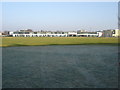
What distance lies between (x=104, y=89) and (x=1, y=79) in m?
3.72

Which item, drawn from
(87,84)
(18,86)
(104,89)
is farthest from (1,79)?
(104,89)

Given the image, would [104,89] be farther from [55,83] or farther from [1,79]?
[1,79]

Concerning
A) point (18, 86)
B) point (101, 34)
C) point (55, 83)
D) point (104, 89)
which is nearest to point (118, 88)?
point (104, 89)

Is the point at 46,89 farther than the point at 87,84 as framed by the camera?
No

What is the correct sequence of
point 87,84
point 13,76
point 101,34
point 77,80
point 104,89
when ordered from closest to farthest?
point 104,89, point 87,84, point 77,80, point 13,76, point 101,34

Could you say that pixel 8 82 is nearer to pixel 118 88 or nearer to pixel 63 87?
pixel 63 87

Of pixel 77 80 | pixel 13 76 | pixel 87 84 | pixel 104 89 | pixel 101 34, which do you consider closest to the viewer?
pixel 104 89

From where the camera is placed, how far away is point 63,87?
5.20 metres

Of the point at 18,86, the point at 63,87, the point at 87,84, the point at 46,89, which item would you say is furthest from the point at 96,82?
the point at 18,86

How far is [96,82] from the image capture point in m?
5.77

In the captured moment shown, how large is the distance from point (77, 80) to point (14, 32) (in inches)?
4931

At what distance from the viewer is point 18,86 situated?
5305mm

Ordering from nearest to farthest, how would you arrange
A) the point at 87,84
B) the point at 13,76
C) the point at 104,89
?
the point at 104,89
the point at 87,84
the point at 13,76

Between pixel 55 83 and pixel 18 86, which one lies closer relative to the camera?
pixel 18 86
